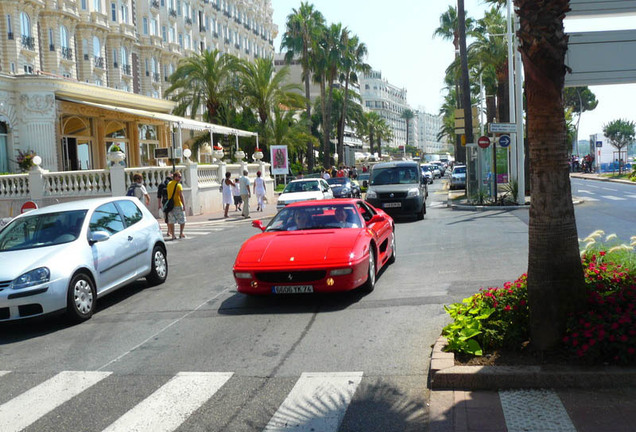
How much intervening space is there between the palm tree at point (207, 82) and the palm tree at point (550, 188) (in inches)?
1571

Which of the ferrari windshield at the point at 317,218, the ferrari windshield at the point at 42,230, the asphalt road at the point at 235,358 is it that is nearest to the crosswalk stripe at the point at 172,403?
the asphalt road at the point at 235,358

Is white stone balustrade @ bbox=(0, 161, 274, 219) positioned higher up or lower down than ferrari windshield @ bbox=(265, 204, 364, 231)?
higher up

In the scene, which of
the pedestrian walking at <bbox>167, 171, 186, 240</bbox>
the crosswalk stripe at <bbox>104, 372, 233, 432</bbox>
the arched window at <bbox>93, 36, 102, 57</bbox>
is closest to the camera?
the crosswalk stripe at <bbox>104, 372, 233, 432</bbox>

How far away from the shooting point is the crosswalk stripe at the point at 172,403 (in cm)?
476

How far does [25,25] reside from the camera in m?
38.9

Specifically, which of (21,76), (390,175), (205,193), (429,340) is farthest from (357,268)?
(21,76)

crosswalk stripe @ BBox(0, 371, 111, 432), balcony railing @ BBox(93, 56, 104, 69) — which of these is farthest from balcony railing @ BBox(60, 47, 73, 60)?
crosswalk stripe @ BBox(0, 371, 111, 432)

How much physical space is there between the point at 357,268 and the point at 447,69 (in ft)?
117

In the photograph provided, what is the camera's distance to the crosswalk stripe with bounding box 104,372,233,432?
15.6ft

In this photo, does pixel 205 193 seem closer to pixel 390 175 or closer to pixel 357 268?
pixel 390 175

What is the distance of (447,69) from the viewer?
137 feet

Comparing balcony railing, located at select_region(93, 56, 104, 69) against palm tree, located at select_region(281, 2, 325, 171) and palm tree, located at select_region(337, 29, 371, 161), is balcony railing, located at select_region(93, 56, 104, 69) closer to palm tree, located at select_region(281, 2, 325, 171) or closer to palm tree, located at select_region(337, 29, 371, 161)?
palm tree, located at select_region(281, 2, 325, 171)

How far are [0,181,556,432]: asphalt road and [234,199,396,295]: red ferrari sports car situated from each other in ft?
1.15

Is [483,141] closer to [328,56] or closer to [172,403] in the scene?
[172,403]
